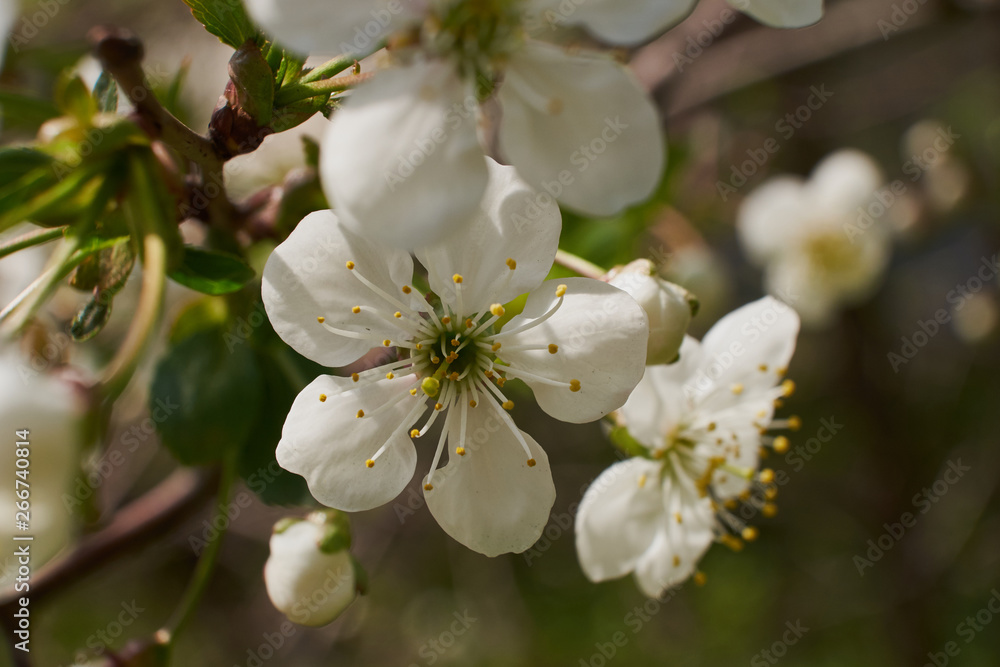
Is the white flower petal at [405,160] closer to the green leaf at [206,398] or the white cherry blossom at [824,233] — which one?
the green leaf at [206,398]

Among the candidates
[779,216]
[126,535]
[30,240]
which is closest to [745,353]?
[30,240]

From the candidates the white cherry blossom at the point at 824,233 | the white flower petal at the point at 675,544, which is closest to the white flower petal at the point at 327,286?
the white flower petal at the point at 675,544

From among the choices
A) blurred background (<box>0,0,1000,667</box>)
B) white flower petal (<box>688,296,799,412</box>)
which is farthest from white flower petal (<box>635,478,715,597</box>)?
blurred background (<box>0,0,1000,667</box>)

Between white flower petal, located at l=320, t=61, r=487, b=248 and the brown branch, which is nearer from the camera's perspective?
white flower petal, located at l=320, t=61, r=487, b=248

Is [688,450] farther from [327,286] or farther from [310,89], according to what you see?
[310,89]

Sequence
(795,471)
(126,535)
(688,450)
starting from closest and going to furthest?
(688,450) → (126,535) → (795,471)

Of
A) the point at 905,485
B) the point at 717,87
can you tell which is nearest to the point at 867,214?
the point at 717,87

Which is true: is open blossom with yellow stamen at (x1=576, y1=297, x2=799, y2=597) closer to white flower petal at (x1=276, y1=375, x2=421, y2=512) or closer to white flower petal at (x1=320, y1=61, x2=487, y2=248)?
white flower petal at (x1=276, y1=375, x2=421, y2=512)
